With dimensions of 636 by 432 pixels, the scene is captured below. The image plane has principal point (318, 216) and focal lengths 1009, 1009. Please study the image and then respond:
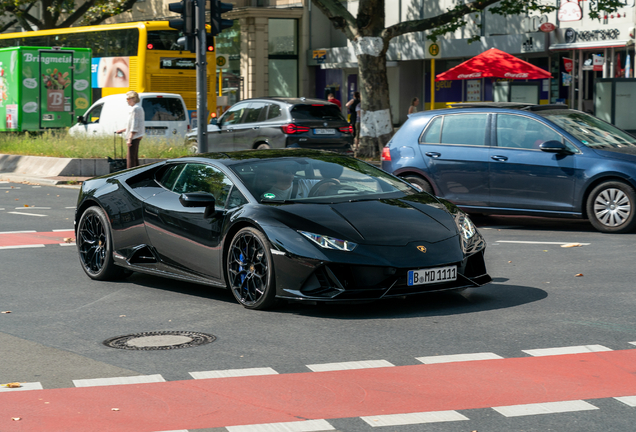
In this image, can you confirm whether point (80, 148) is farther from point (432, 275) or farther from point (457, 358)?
point (457, 358)

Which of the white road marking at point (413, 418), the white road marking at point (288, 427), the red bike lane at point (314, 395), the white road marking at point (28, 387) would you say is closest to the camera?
the white road marking at point (288, 427)

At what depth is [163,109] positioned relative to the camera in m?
26.0

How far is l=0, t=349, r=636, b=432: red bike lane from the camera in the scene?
4.85m

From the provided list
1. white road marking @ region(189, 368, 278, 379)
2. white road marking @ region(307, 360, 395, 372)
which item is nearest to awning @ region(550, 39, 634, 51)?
white road marking @ region(307, 360, 395, 372)

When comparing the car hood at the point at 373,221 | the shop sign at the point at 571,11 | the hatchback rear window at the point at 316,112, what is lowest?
the car hood at the point at 373,221

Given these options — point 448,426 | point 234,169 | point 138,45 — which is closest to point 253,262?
point 234,169

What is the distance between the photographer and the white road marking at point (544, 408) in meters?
4.87

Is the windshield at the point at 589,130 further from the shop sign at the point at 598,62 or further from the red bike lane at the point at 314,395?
the shop sign at the point at 598,62

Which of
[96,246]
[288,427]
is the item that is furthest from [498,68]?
[288,427]

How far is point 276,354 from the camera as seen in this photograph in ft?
20.5

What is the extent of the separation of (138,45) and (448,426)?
27.0 meters

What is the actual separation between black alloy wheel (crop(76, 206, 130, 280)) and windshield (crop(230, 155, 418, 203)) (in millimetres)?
1718

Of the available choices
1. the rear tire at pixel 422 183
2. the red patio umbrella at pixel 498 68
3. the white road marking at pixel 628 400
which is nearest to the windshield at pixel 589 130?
the rear tire at pixel 422 183

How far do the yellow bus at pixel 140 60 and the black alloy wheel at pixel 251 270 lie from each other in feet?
75.9
